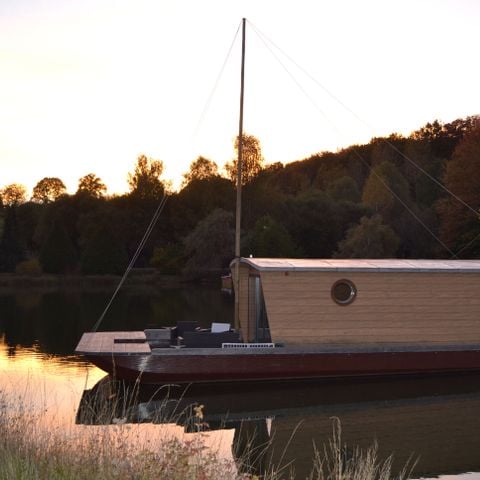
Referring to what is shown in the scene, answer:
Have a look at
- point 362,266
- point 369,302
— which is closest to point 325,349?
point 369,302

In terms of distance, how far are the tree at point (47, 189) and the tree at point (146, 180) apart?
19773 millimetres

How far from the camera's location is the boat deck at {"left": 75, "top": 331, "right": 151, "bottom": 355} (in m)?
15.2

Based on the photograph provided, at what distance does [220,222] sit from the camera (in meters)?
53.9

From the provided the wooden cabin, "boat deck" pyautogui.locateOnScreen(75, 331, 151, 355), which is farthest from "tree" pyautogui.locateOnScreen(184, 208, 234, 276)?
"boat deck" pyautogui.locateOnScreen(75, 331, 151, 355)

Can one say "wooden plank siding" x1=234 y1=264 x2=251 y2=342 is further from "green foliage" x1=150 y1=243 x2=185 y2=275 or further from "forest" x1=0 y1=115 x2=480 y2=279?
"green foliage" x1=150 y1=243 x2=185 y2=275

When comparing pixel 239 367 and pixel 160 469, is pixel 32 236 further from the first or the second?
pixel 160 469

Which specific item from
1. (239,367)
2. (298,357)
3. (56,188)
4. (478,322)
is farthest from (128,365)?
(56,188)

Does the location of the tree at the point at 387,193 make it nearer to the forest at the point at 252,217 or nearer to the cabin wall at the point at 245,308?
the forest at the point at 252,217

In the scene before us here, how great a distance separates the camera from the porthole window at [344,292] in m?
16.9

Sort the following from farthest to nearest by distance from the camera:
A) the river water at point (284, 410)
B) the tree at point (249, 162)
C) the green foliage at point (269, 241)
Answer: the tree at point (249, 162)
the green foliage at point (269, 241)
the river water at point (284, 410)

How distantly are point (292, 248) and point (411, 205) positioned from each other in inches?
350

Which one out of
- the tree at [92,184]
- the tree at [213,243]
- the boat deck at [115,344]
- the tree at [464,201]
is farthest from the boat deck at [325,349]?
the tree at [92,184]

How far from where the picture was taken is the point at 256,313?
18.4 metres

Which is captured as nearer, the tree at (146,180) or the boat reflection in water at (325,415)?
the boat reflection in water at (325,415)
